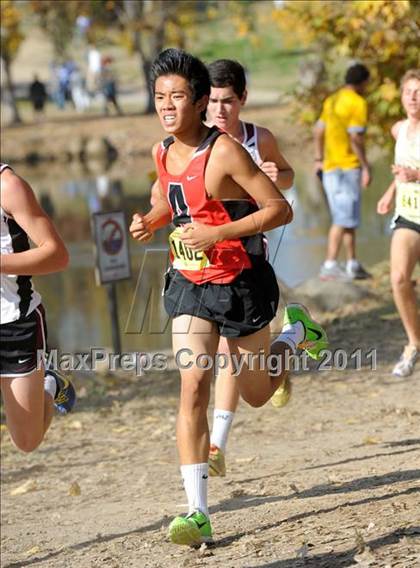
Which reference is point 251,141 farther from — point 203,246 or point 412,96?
point 203,246

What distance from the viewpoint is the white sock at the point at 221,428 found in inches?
255

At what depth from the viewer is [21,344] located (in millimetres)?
5539

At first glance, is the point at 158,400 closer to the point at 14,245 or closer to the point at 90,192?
the point at 14,245

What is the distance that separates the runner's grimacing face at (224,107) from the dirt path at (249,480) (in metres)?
1.92

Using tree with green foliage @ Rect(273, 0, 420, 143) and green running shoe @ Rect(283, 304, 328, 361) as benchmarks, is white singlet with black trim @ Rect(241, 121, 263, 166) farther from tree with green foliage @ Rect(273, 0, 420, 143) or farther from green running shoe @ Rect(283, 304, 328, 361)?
tree with green foliage @ Rect(273, 0, 420, 143)

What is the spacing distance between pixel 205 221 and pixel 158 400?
13.6ft

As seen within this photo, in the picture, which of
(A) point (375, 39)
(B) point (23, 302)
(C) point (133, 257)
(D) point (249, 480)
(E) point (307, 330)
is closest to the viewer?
(B) point (23, 302)

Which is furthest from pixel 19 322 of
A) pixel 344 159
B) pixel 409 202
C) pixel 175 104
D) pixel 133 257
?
pixel 133 257

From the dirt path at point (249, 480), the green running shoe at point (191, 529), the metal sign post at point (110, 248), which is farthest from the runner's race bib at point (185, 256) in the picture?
the metal sign post at point (110, 248)

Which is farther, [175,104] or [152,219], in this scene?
[152,219]

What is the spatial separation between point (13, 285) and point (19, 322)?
0.54 feet

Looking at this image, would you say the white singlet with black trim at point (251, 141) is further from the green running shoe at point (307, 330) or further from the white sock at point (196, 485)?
the white sock at point (196, 485)

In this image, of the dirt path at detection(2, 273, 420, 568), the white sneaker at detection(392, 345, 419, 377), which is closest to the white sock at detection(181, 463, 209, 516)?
the dirt path at detection(2, 273, 420, 568)

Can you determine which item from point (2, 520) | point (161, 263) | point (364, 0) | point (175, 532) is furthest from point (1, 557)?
point (161, 263)
